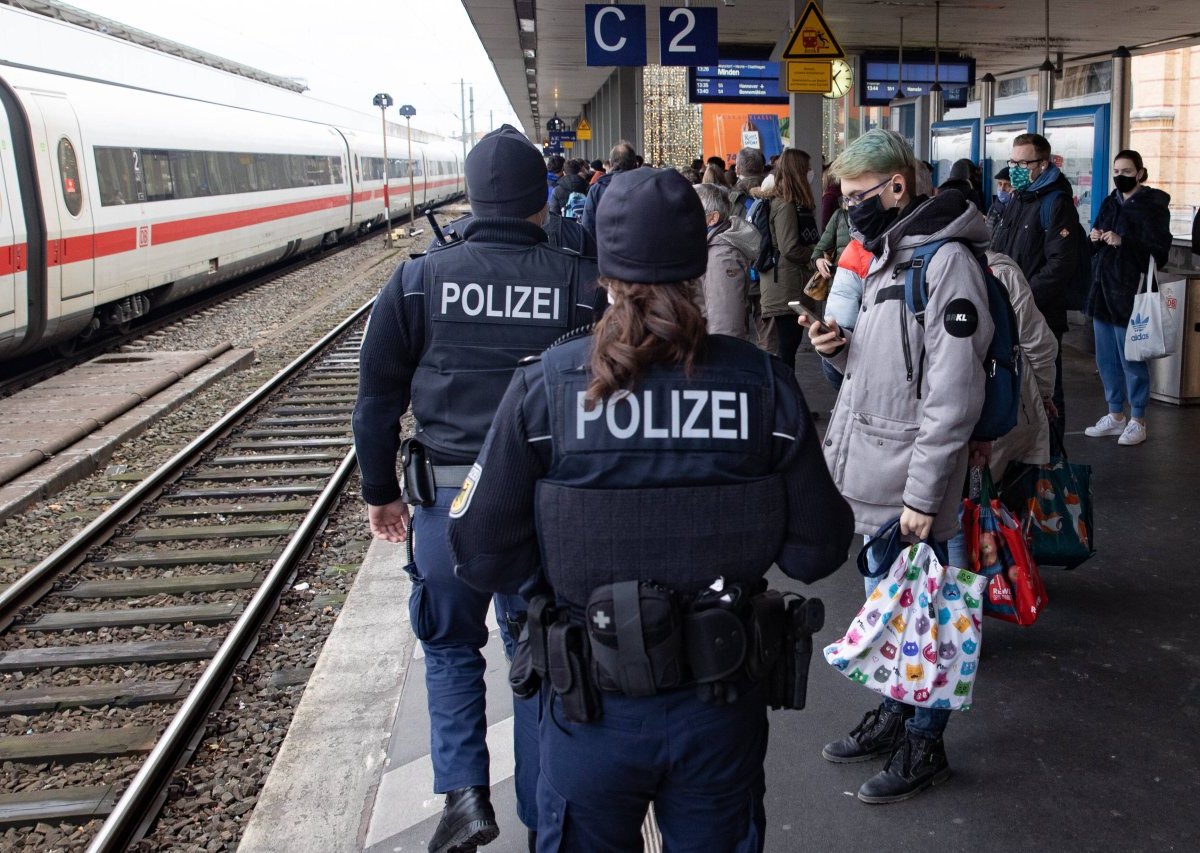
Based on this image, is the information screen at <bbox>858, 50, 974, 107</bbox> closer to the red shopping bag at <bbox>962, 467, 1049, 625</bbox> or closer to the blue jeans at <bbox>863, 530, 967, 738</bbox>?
the red shopping bag at <bbox>962, 467, 1049, 625</bbox>

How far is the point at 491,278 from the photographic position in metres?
3.28

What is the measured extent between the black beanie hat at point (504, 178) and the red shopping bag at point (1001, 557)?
169cm

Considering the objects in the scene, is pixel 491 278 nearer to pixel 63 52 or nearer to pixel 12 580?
pixel 12 580

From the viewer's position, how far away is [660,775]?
2238 millimetres

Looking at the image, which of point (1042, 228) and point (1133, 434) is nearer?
point (1042, 228)

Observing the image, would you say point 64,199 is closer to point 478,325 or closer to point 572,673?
point 478,325

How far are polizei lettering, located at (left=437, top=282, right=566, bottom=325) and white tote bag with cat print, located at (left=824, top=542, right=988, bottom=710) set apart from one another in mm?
1198

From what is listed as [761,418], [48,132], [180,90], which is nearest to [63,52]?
[180,90]

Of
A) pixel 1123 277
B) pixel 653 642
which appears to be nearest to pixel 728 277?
pixel 1123 277

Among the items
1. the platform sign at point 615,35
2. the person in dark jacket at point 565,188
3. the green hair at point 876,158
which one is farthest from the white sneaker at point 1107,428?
the person in dark jacket at point 565,188

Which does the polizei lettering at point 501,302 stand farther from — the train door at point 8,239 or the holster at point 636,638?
the train door at point 8,239

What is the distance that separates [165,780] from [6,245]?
8530mm

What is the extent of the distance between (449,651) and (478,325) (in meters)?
0.89

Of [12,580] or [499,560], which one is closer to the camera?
[499,560]
